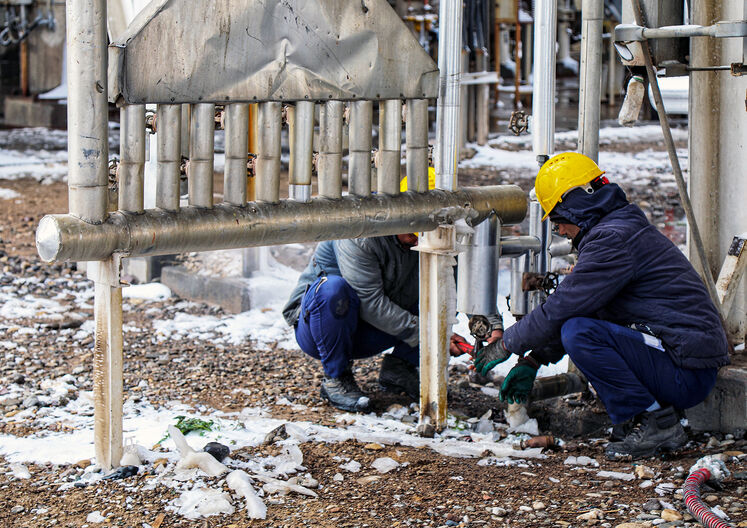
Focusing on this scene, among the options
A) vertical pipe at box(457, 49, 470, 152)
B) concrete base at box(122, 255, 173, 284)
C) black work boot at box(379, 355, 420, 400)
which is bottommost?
black work boot at box(379, 355, 420, 400)

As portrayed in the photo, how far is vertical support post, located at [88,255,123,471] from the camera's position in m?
3.60

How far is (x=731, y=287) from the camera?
473 centimetres

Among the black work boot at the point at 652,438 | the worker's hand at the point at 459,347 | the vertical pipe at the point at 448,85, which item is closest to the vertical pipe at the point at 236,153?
the vertical pipe at the point at 448,85

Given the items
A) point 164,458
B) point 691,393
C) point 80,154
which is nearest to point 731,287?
point 691,393

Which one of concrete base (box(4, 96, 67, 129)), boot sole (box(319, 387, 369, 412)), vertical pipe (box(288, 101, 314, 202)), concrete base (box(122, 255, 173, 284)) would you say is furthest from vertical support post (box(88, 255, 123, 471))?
concrete base (box(4, 96, 67, 129))

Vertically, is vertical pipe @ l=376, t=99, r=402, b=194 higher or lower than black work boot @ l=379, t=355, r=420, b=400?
higher

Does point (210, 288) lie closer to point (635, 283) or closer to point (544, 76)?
point (544, 76)

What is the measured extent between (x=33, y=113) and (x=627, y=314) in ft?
42.3

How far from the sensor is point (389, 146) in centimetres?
422

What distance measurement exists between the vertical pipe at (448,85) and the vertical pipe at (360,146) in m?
0.31

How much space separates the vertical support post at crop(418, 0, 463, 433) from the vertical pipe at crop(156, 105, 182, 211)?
119 cm

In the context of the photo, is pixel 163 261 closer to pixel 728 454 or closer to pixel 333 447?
pixel 333 447

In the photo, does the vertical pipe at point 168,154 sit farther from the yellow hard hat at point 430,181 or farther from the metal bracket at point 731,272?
the metal bracket at point 731,272

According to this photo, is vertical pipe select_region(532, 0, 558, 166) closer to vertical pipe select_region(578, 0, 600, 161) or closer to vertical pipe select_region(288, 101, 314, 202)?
vertical pipe select_region(578, 0, 600, 161)
